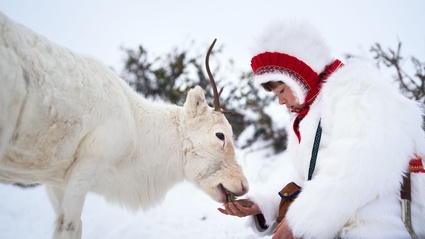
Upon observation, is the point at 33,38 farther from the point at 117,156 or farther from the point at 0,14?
the point at 117,156

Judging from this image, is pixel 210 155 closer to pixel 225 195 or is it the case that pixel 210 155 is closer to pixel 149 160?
pixel 225 195

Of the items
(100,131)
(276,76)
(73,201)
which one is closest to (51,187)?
(73,201)

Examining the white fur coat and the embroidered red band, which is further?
the embroidered red band

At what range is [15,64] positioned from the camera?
209 centimetres

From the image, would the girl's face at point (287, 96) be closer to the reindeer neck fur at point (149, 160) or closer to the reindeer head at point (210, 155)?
the reindeer head at point (210, 155)

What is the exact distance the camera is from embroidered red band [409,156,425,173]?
1823 millimetres

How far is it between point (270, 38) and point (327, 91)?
562mm

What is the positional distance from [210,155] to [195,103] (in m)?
0.57

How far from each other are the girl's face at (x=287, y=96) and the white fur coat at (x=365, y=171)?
0.38 m

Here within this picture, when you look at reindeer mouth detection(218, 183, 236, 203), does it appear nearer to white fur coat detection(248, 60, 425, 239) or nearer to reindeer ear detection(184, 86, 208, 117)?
reindeer ear detection(184, 86, 208, 117)

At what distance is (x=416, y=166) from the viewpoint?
1833 millimetres

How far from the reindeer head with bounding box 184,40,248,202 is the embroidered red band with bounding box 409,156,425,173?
5.11 feet

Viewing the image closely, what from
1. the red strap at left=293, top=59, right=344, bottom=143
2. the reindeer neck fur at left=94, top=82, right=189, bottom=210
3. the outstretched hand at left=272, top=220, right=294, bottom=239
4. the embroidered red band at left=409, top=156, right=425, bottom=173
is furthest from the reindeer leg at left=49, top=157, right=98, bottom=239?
the embroidered red band at left=409, top=156, right=425, bottom=173

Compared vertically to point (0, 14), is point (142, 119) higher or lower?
lower
